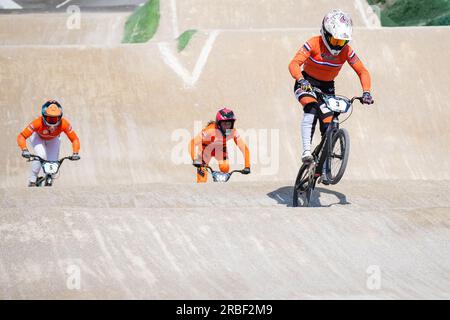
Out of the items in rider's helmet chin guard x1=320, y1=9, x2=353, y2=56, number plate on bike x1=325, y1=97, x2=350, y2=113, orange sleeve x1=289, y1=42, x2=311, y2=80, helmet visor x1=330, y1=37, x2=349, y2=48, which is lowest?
number plate on bike x1=325, y1=97, x2=350, y2=113

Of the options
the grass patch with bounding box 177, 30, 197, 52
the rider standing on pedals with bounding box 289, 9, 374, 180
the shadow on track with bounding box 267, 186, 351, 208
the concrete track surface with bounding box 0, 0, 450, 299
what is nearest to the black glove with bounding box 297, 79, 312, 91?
the rider standing on pedals with bounding box 289, 9, 374, 180

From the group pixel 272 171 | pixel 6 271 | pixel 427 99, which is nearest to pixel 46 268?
pixel 6 271

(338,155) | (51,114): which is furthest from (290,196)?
(51,114)

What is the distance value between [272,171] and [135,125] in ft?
10.4

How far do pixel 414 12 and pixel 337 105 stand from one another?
59.9 ft

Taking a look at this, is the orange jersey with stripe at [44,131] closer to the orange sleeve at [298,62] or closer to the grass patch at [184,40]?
the orange sleeve at [298,62]

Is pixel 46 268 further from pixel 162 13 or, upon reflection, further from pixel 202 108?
pixel 162 13

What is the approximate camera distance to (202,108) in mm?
20484

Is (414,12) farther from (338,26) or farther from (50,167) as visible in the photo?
(338,26)

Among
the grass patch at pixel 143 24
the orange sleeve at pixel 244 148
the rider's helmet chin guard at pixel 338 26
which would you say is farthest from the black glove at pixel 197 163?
the grass patch at pixel 143 24

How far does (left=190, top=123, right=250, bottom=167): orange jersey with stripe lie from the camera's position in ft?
46.9

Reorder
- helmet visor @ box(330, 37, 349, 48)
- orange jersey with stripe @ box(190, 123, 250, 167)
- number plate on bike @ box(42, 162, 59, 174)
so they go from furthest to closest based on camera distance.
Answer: number plate on bike @ box(42, 162, 59, 174)
orange jersey with stripe @ box(190, 123, 250, 167)
helmet visor @ box(330, 37, 349, 48)

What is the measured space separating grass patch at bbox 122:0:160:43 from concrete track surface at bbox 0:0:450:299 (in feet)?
1.81

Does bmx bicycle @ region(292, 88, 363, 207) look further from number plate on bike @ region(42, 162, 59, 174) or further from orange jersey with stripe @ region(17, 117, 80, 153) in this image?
orange jersey with stripe @ region(17, 117, 80, 153)
